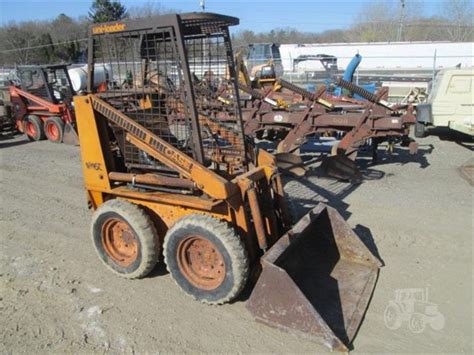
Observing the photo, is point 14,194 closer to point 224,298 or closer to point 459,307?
point 224,298

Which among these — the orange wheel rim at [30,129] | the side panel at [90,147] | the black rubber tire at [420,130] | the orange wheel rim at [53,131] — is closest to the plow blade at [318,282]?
the side panel at [90,147]

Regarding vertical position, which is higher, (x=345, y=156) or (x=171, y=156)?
(x=171, y=156)

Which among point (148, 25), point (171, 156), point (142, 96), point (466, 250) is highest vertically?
point (148, 25)

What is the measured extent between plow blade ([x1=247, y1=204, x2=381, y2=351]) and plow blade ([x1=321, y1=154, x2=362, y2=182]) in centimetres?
324

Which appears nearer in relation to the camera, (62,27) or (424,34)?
(62,27)

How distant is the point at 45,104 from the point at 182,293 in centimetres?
974

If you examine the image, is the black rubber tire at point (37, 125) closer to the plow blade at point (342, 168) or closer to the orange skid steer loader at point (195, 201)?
the plow blade at point (342, 168)

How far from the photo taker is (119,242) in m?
4.15

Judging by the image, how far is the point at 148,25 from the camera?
11.4 feet

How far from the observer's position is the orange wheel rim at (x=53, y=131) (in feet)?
38.2

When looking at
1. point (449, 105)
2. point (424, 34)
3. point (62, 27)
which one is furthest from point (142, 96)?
point (424, 34)

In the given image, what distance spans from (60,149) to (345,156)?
23.2ft

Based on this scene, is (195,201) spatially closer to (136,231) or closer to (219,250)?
(219,250)

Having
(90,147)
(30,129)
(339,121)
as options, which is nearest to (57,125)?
(30,129)
